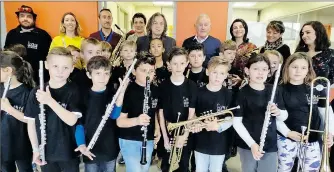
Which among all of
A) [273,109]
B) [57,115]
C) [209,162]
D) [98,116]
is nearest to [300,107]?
[273,109]

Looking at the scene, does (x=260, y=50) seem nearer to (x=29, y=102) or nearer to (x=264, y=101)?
(x=264, y=101)

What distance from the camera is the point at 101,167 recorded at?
1.49 metres

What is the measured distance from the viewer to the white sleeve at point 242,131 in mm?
1489

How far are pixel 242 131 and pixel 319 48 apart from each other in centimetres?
94

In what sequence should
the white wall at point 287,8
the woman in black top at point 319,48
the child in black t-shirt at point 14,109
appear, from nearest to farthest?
the child in black t-shirt at point 14,109, the woman in black top at point 319,48, the white wall at point 287,8

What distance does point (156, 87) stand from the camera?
163cm

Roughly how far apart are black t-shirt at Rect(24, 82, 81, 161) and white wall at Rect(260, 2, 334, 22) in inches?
143

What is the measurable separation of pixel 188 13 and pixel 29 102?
7.46 ft

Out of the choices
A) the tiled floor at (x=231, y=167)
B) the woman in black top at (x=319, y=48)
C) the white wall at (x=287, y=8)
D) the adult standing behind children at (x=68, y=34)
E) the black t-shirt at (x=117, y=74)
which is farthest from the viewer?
the white wall at (x=287, y=8)

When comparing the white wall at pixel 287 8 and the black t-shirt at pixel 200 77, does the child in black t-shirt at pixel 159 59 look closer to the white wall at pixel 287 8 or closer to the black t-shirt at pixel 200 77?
A: the black t-shirt at pixel 200 77

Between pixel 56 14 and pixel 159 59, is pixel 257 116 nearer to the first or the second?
pixel 159 59

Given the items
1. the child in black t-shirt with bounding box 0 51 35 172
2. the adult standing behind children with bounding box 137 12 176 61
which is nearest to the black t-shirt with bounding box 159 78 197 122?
the adult standing behind children with bounding box 137 12 176 61

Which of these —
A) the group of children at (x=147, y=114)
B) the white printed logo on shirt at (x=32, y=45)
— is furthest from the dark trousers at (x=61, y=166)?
the white printed logo on shirt at (x=32, y=45)

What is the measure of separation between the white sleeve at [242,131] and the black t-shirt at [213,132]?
0.31 feet
